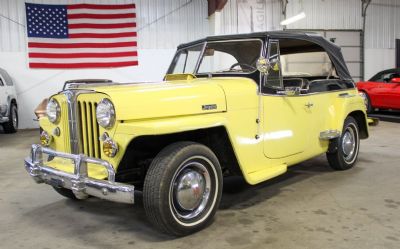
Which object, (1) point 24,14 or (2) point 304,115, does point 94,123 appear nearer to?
(2) point 304,115

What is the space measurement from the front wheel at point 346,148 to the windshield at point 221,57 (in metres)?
1.63

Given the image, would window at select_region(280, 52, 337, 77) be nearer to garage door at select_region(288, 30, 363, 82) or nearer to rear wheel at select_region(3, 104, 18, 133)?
Answer: rear wheel at select_region(3, 104, 18, 133)

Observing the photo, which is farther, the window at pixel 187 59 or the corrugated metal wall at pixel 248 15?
the corrugated metal wall at pixel 248 15

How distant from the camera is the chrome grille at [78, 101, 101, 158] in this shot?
3264 millimetres

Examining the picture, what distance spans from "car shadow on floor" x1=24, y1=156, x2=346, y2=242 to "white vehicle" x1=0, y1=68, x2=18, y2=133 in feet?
21.3

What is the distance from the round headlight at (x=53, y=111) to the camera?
3.58 meters

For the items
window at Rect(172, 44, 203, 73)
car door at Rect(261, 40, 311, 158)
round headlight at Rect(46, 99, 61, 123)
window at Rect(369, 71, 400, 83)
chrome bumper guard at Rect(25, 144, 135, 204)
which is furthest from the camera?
window at Rect(369, 71, 400, 83)

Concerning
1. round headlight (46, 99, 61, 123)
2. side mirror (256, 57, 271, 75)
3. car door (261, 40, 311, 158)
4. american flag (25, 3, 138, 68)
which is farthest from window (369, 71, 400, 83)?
round headlight (46, 99, 61, 123)

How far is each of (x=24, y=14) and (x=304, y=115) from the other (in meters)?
9.71

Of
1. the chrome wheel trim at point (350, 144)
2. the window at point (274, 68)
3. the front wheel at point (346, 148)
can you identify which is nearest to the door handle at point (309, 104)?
the window at point (274, 68)

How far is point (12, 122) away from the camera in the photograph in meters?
10.4

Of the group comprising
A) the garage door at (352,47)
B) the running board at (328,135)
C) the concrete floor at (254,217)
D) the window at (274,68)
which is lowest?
the concrete floor at (254,217)

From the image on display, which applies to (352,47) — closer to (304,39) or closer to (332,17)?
(332,17)

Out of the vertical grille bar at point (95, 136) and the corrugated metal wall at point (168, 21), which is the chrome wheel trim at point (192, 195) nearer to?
the vertical grille bar at point (95, 136)
